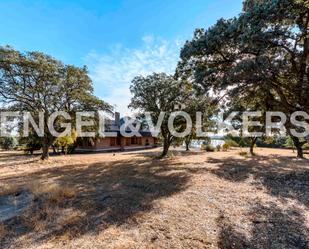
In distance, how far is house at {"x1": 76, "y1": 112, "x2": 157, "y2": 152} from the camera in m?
26.1

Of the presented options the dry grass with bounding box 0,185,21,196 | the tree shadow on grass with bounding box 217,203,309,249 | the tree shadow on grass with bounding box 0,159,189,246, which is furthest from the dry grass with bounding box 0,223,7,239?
the tree shadow on grass with bounding box 217,203,309,249

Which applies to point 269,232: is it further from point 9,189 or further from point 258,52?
point 9,189

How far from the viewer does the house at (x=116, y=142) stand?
26.1 meters

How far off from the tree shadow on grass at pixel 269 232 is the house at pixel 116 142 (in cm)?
1980

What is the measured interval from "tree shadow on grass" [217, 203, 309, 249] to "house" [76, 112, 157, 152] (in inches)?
779

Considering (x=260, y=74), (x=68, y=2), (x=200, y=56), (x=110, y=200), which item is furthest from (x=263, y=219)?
(x=68, y=2)

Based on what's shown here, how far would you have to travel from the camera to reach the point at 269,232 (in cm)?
392

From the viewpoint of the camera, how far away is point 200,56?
8617 millimetres

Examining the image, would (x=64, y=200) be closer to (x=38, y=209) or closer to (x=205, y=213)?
(x=38, y=209)

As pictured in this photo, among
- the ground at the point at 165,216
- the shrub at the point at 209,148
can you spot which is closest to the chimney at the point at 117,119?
the shrub at the point at 209,148

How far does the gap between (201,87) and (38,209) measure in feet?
23.4

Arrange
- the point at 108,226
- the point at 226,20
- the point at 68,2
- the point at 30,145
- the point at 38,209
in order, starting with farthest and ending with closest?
the point at 30,145 → the point at 68,2 → the point at 226,20 → the point at 38,209 → the point at 108,226

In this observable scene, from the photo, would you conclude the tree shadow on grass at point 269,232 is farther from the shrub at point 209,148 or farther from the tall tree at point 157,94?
the shrub at point 209,148

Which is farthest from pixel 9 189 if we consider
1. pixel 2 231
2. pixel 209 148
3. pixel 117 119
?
pixel 117 119
